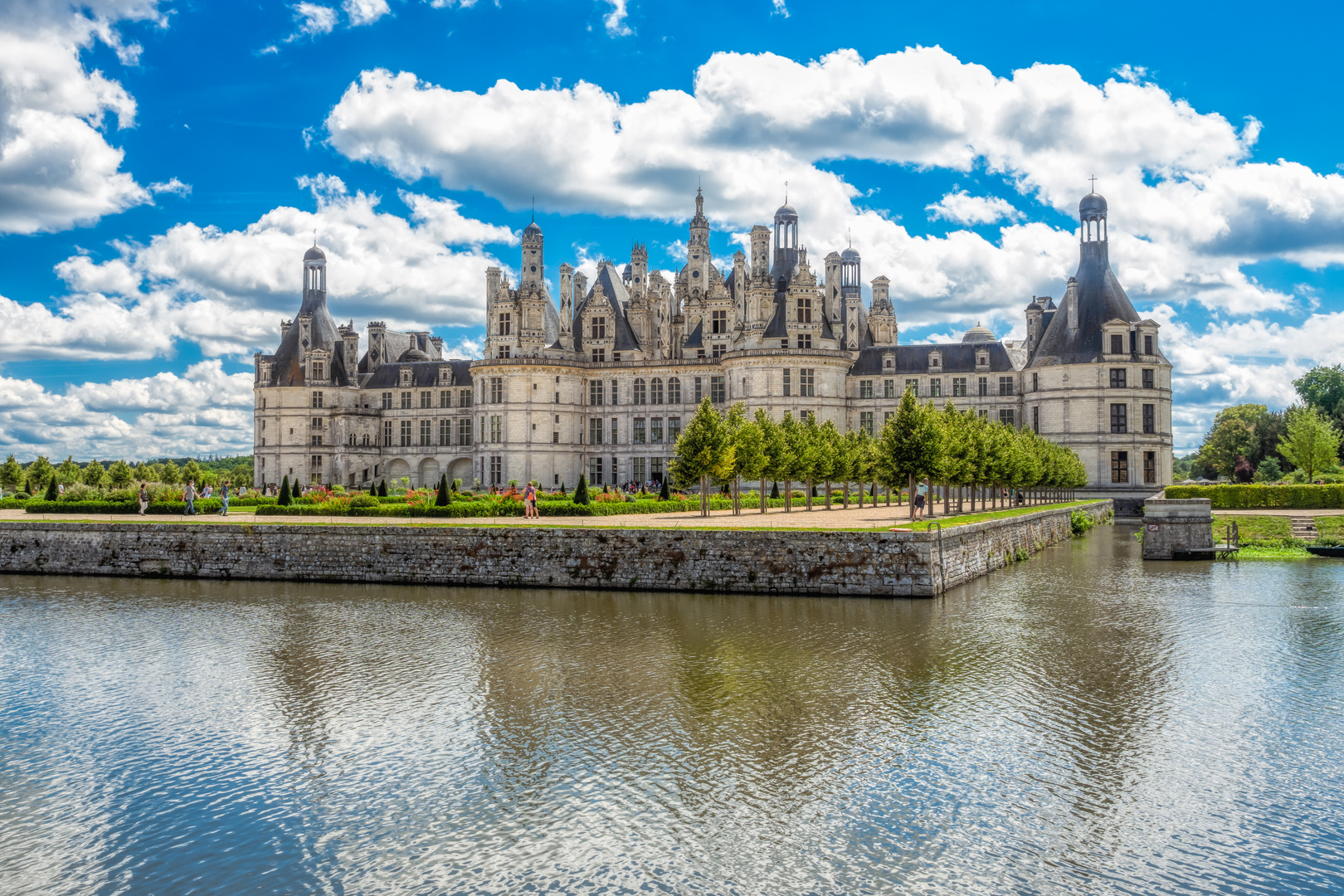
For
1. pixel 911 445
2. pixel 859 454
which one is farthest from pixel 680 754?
pixel 859 454

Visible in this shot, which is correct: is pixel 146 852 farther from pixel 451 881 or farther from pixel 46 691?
pixel 46 691

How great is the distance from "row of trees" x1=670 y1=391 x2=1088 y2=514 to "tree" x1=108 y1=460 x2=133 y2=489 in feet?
169

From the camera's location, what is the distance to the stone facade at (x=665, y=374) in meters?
64.4

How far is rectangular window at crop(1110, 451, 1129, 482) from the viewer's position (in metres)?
64.5

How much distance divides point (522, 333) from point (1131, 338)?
1661 inches

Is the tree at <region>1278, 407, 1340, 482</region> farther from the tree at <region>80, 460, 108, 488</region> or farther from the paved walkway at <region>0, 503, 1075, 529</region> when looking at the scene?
the tree at <region>80, 460, 108, 488</region>

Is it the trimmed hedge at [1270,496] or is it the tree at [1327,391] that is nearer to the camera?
the trimmed hedge at [1270,496]

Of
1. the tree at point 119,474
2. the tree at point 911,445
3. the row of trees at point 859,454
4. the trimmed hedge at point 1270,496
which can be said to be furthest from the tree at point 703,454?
the tree at point 119,474

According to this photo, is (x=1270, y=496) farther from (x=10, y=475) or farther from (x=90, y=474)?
(x=10, y=475)

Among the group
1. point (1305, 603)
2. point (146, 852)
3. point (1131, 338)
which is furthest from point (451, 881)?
point (1131, 338)

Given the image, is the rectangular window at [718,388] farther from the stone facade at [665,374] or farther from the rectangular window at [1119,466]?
the rectangular window at [1119,466]

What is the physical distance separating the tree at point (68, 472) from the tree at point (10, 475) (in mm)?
2978

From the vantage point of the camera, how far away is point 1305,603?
85.1 feet

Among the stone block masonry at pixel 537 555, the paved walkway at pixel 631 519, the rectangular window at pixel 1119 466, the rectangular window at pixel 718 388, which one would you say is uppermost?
the rectangular window at pixel 718 388
